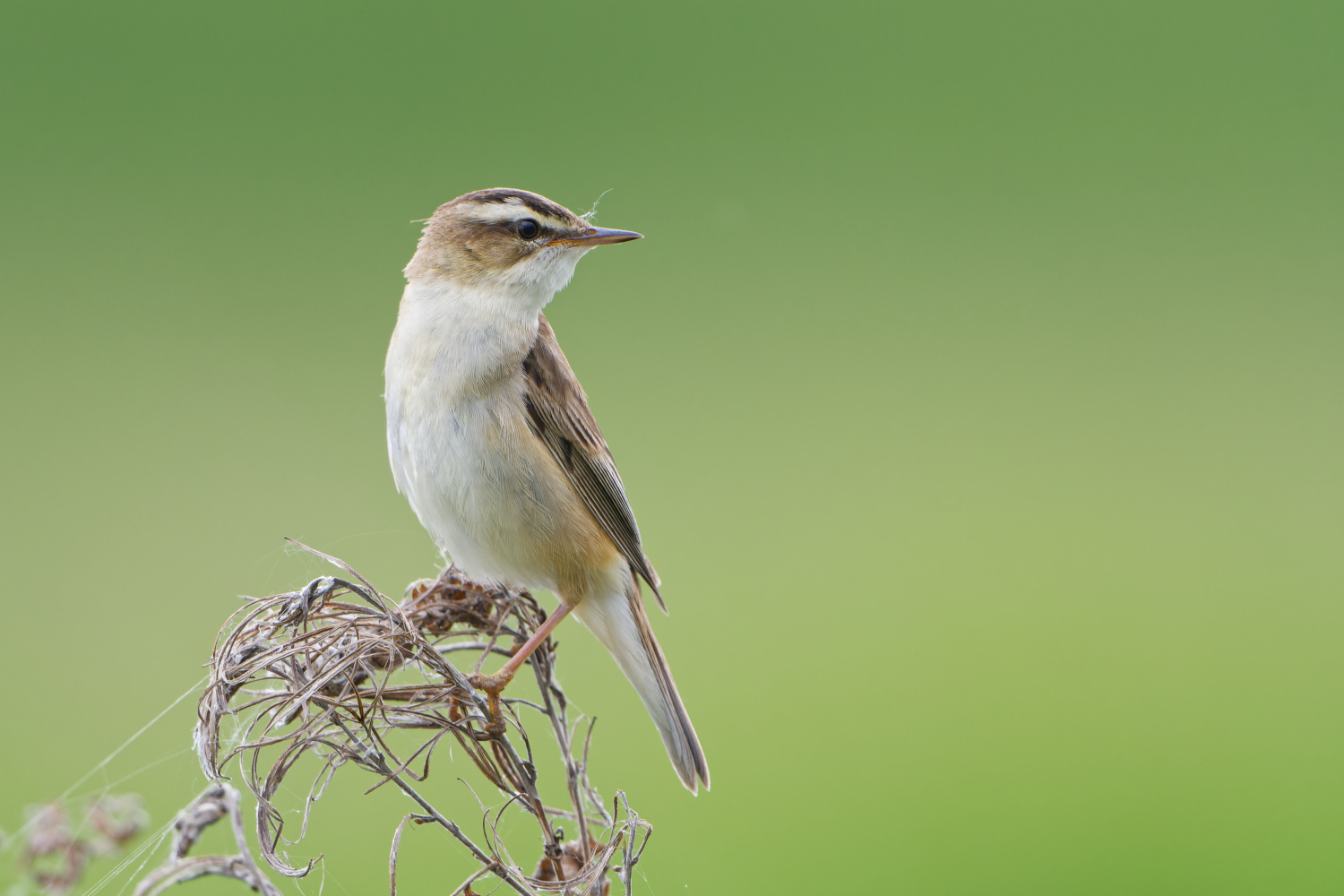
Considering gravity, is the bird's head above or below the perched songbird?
above

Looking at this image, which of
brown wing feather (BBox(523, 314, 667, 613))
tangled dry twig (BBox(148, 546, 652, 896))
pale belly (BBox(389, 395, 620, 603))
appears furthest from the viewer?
brown wing feather (BBox(523, 314, 667, 613))

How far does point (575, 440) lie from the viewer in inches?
109

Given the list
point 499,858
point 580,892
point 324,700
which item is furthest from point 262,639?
point 580,892

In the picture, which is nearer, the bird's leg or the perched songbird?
the bird's leg

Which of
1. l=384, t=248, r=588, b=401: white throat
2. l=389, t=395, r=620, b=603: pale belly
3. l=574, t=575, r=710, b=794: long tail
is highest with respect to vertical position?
l=384, t=248, r=588, b=401: white throat

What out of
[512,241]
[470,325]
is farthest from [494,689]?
[512,241]

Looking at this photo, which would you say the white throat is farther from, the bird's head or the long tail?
the long tail

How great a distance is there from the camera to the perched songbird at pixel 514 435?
259 cm

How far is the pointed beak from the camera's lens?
2781 millimetres

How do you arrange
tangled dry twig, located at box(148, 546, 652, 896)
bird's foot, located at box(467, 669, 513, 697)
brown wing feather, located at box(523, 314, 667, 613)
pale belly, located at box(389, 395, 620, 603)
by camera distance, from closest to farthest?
tangled dry twig, located at box(148, 546, 652, 896)
bird's foot, located at box(467, 669, 513, 697)
pale belly, located at box(389, 395, 620, 603)
brown wing feather, located at box(523, 314, 667, 613)

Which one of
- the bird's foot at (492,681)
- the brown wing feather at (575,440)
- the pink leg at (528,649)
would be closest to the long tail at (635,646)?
the brown wing feather at (575,440)

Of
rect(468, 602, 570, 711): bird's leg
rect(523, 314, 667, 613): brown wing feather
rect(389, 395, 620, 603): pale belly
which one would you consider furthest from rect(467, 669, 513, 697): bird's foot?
rect(523, 314, 667, 613): brown wing feather

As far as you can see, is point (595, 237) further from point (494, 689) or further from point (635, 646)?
point (494, 689)

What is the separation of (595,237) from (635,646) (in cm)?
114
